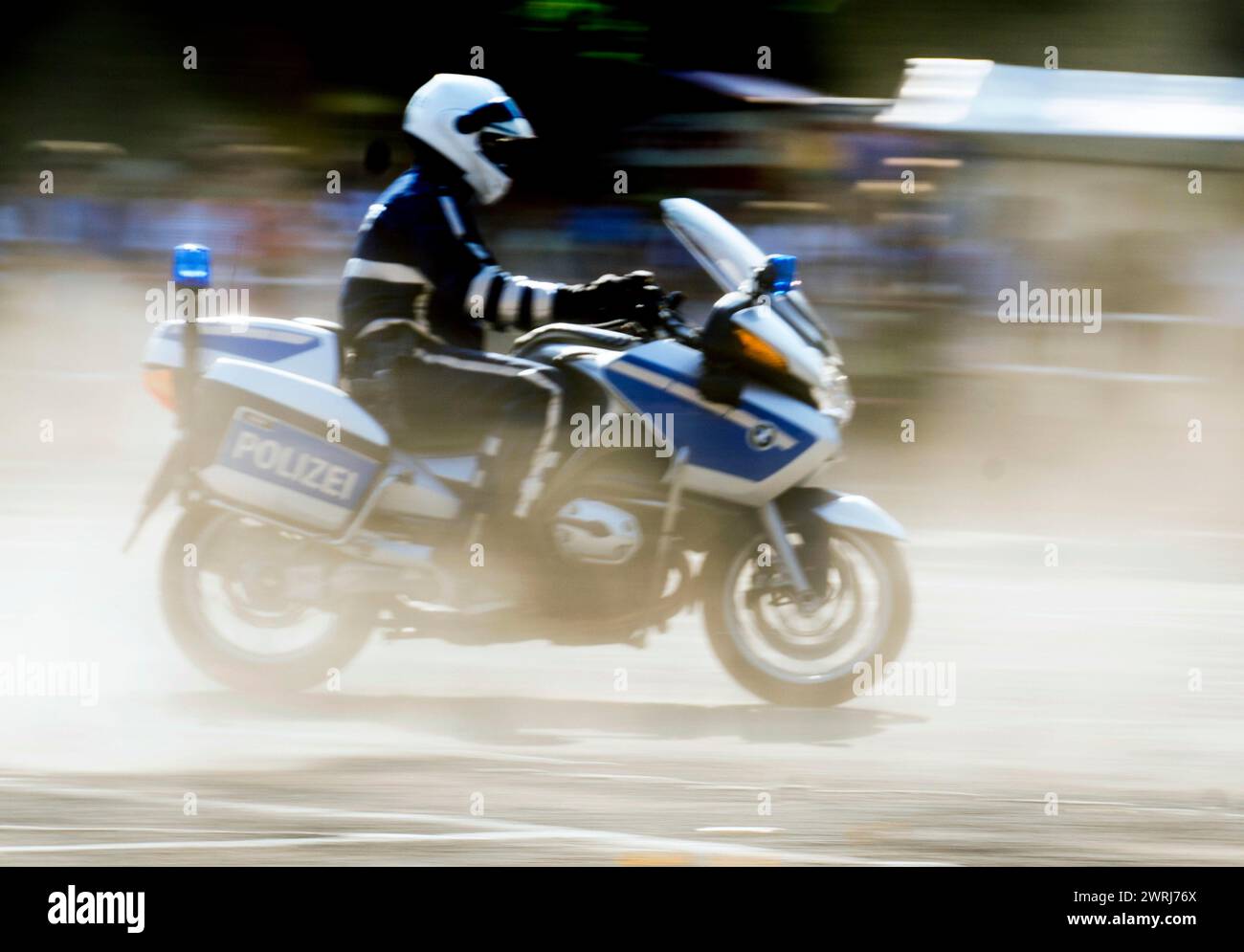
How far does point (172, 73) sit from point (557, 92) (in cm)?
349

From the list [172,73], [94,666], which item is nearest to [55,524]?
[94,666]

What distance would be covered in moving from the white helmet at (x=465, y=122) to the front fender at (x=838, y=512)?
1356 mm

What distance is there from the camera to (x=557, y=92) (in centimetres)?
1486

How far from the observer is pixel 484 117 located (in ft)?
20.2

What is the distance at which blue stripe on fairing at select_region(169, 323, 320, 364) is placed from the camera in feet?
20.5

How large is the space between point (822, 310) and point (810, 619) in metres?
6.72

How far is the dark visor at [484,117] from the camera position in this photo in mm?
6156

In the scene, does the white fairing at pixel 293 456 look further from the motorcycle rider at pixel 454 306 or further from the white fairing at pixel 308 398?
the motorcycle rider at pixel 454 306

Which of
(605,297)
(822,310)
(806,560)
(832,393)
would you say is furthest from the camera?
(822,310)

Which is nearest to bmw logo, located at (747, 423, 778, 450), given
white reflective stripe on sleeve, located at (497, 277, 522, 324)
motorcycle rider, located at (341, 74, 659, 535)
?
motorcycle rider, located at (341, 74, 659, 535)

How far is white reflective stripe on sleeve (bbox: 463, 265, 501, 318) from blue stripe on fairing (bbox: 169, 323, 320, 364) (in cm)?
54

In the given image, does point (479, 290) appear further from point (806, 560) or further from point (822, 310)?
point (822, 310)

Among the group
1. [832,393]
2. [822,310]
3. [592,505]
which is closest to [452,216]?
[592,505]


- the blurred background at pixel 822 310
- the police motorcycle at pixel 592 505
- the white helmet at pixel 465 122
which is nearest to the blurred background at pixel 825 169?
the blurred background at pixel 822 310
